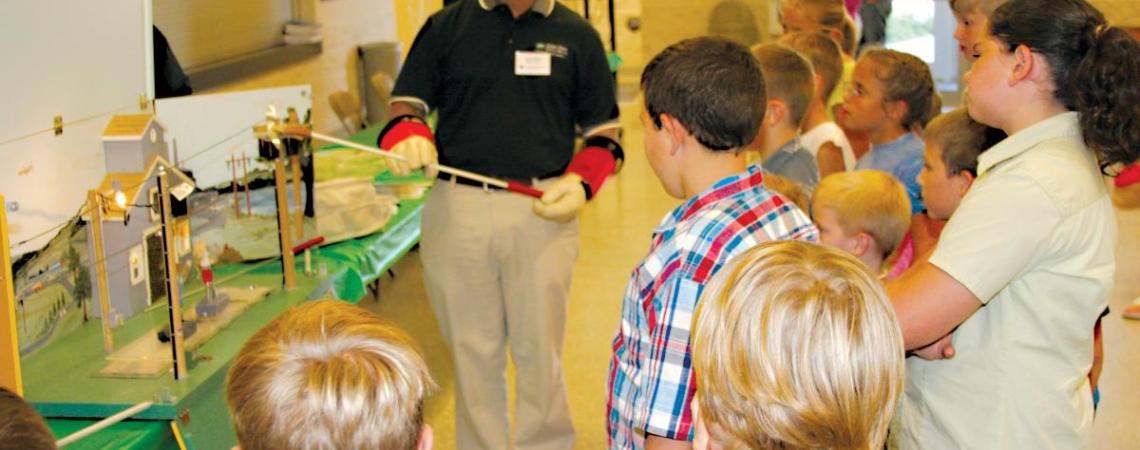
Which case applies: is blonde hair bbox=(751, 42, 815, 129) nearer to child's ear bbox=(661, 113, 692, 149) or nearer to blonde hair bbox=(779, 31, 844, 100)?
blonde hair bbox=(779, 31, 844, 100)

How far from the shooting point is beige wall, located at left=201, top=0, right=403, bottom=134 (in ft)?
17.5

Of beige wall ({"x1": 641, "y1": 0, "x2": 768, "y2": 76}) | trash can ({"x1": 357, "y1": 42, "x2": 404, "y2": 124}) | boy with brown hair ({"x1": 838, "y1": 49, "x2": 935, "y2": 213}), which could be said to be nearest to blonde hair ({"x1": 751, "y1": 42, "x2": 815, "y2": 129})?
boy with brown hair ({"x1": 838, "y1": 49, "x2": 935, "y2": 213})

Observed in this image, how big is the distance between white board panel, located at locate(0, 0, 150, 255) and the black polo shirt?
866 millimetres

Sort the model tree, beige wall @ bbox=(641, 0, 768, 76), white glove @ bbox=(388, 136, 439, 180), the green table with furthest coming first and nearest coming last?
beige wall @ bbox=(641, 0, 768, 76), white glove @ bbox=(388, 136, 439, 180), the model tree, the green table

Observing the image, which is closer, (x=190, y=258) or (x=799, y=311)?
(x=799, y=311)

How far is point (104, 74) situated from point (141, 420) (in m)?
0.79

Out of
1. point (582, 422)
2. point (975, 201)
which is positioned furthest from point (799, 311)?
point (582, 422)

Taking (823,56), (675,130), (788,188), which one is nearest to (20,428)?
(675,130)

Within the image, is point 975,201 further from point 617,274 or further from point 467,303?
point 617,274

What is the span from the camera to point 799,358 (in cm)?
117

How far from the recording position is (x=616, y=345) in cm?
182

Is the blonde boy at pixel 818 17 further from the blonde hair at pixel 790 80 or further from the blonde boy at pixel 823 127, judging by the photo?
the blonde hair at pixel 790 80

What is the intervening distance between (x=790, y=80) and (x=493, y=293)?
1.03 meters

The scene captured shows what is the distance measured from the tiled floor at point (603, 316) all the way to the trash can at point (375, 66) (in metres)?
0.83
